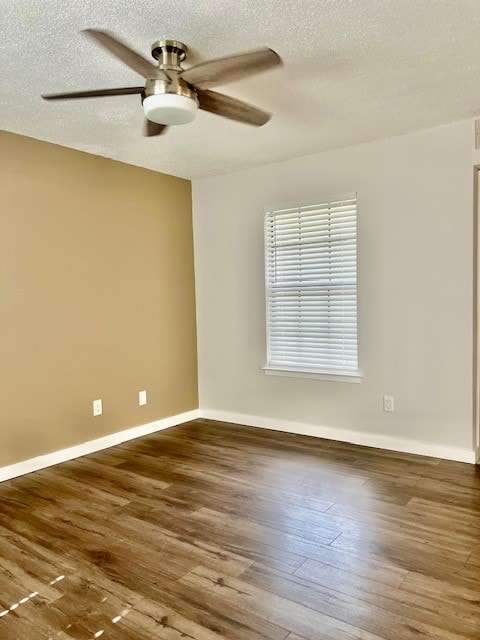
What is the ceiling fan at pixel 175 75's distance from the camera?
1.91 metres

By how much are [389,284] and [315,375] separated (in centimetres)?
101

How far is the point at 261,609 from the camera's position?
6.15 feet

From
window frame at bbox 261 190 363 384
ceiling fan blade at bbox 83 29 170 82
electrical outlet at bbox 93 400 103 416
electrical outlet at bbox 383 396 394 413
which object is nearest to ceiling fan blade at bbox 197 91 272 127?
ceiling fan blade at bbox 83 29 170 82

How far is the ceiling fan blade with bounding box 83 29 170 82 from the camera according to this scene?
1.77 metres

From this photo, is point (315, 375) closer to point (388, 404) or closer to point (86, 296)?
point (388, 404)

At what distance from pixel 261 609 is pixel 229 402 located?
9.45ft

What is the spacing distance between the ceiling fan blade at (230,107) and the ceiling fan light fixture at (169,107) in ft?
0.62

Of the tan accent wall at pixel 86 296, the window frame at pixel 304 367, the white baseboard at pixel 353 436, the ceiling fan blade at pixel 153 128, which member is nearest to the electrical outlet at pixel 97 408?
the tan accent wall at pixel 86 296

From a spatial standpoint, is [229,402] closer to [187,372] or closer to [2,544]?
[187,372]

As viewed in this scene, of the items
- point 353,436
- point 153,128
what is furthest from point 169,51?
point 353,436

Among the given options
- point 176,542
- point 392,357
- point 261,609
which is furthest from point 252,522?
point 392,357

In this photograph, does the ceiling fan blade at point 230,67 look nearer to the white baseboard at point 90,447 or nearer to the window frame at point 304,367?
the window frame at point 304,367

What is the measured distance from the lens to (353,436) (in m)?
3.94

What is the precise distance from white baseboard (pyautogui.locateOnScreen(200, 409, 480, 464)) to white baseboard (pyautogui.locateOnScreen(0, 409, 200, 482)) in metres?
0.38
